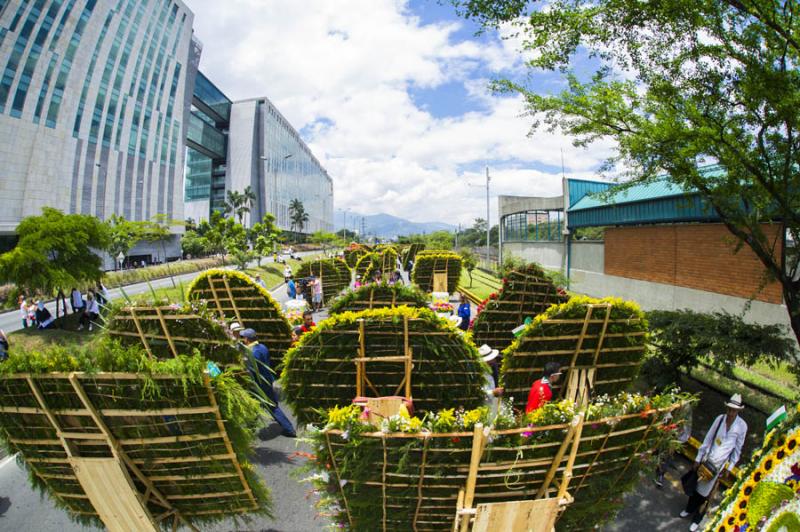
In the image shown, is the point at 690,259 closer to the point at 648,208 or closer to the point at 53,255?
the point at 648,208

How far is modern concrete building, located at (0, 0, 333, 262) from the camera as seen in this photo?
31.3m

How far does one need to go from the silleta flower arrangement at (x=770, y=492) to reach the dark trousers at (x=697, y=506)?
12.3ft

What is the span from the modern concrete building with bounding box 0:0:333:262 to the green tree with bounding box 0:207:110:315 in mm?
23664

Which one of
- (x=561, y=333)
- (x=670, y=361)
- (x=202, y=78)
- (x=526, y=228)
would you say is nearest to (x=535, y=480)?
(x=561, y=333)

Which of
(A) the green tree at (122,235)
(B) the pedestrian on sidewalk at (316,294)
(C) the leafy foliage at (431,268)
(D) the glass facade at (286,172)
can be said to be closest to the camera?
(B) the pedestrian on sidewalk at (316,294)

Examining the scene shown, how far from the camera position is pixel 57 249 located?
13.4 m

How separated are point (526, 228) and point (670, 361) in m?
23.3

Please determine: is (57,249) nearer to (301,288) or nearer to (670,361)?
(301,288)

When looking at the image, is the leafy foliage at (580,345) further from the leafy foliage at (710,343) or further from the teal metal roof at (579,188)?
the teal metal roof at (579,188)

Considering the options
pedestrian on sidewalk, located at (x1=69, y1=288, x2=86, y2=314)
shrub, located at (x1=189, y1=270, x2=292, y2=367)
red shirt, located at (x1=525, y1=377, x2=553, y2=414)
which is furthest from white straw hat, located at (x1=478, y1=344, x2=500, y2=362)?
pedestrian on sidewalk, located at (x1=69, y1=288, x2=86, y2=314)

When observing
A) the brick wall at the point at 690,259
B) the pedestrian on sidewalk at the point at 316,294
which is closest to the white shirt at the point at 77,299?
the pedestrian on sidewalk at the point at 316,294

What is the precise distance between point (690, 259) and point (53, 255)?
20.9 meters

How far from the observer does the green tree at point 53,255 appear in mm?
12594

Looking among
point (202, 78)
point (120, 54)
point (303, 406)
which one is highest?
point (202, 78)
